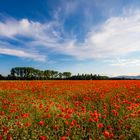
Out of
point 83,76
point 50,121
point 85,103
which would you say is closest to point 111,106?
point 85,103

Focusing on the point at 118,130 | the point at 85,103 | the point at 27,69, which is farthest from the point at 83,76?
the point at 118,130

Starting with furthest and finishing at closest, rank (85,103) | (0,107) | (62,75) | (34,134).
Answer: (62,75) → (85,103) → (0,107) → (34,134)

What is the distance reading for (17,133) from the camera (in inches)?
246

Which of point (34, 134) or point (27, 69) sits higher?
point (27, 69)

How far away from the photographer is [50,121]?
7438 millimetres

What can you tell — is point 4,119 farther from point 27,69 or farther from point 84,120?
point 27,69

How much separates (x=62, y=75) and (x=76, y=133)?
234ft

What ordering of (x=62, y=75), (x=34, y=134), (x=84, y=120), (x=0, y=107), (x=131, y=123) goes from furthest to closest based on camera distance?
(x=62, y=75)
(x=0, y=107)
(x=84, y=120)
(x=131, y=123)
(x=34, y=134)

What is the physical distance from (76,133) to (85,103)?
453 centimetres

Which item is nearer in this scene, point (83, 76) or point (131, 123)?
point (131, 123)

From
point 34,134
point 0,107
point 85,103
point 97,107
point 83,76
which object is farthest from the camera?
point 83,76

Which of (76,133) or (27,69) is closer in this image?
(76,133)

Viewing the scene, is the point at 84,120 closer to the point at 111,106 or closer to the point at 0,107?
the point at 111,106

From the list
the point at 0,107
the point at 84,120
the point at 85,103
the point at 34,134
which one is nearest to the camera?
the point at 34,134
